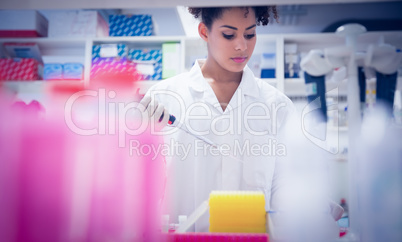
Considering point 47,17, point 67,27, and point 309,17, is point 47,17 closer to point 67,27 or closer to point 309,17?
point 67,27

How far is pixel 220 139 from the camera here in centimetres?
111

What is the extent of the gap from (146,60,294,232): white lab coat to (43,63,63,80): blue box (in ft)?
7.00

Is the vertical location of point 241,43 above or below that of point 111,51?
below

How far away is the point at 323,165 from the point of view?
0.72 meters

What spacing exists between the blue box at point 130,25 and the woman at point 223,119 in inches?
78.0

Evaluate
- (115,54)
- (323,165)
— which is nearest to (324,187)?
(323,165)

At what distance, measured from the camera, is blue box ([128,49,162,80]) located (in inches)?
118

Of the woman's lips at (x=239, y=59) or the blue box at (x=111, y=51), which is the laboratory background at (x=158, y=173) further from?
the blue box at (x=111, y=51)

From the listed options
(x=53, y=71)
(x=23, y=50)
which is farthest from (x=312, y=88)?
(x=23, y=50)

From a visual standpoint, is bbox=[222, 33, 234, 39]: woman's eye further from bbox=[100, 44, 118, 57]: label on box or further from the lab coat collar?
bbox=[100, 44, 118, 57]: label on box

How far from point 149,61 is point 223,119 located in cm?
201

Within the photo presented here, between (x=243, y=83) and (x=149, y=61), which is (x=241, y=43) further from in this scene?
(x=149, y=61)

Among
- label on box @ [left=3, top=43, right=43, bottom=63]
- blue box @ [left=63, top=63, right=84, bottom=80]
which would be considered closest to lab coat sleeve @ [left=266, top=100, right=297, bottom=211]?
blue box @ [left=63, top=63, right=84, bottom=80]

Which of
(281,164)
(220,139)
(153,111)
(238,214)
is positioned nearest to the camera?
(238,214)
